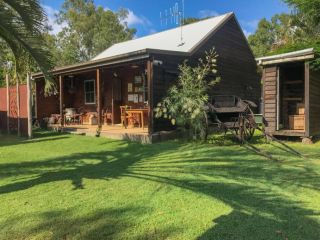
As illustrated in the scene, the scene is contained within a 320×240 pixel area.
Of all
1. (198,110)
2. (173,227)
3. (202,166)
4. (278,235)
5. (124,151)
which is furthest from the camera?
(198,110)

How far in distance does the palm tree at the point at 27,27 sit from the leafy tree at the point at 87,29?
2971cm

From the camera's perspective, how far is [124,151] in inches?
357

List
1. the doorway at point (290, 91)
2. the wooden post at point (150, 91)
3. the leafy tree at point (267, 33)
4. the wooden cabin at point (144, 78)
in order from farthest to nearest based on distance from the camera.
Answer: the leafy tree at point (267, 33)
the doorway at point (290, 91)
the wooden cabin at point (144, 78)
the wooden post at point (150, 91)

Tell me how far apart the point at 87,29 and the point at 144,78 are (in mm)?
24485

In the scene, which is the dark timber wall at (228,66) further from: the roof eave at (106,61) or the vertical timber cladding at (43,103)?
the vertical timber cladding at (43,103)

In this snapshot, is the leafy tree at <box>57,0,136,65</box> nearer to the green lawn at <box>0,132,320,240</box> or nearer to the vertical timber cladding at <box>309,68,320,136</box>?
the vertical timber cladding at <box>309,68,320,136</box>

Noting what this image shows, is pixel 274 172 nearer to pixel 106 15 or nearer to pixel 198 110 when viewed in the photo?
pixel 198 110

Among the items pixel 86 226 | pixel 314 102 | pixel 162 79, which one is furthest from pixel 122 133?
pixel 86 226

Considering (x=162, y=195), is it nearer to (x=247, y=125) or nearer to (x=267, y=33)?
(x=247, y=125)

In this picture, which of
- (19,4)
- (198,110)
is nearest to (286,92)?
(198,110)

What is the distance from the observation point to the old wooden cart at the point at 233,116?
392 inches

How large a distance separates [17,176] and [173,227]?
3869 mm


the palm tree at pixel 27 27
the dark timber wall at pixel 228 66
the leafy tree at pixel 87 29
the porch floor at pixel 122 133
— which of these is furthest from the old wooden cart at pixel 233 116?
the leafy tree at pixel 87 29

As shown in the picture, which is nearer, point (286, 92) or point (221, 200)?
point (221, 200)
